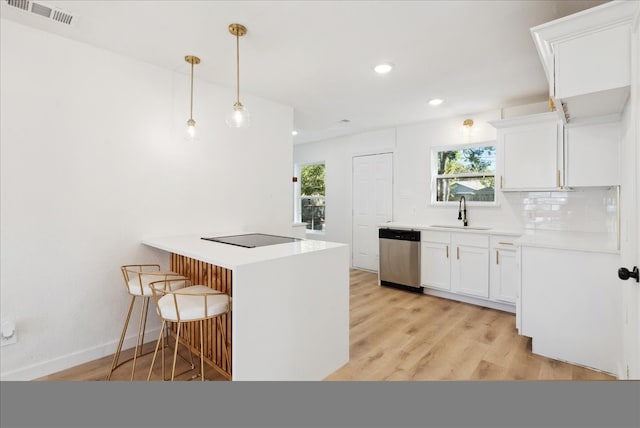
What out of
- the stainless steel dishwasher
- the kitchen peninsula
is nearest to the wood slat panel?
the kitchen peninsula

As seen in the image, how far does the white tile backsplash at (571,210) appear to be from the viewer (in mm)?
3045

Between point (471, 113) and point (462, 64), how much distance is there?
151cm

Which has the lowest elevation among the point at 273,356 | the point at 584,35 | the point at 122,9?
the point at 273,356

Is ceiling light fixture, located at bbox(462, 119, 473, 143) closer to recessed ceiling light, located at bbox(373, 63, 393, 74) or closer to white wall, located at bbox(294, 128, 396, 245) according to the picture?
white wall, located at bbox(294, 128, 396, 245)

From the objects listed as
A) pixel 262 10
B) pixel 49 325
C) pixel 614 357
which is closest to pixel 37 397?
pixel 262 10

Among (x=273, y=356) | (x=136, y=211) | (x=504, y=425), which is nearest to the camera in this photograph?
(x=504, y=425)

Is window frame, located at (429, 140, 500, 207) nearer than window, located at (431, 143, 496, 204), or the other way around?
window frame, located at (429, 140, 500, 207)

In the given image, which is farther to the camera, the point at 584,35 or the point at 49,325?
the point at 49,325

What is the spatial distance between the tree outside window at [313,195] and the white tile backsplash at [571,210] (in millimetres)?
3324

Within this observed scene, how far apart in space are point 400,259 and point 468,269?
0.84 metres

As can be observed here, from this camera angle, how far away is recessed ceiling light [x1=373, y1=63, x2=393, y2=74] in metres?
2.65

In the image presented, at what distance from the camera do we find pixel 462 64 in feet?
8.64

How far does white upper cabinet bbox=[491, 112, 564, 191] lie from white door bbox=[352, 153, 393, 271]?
1731 mm

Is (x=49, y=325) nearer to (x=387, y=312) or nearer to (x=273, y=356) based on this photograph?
(x=273, y=356)
